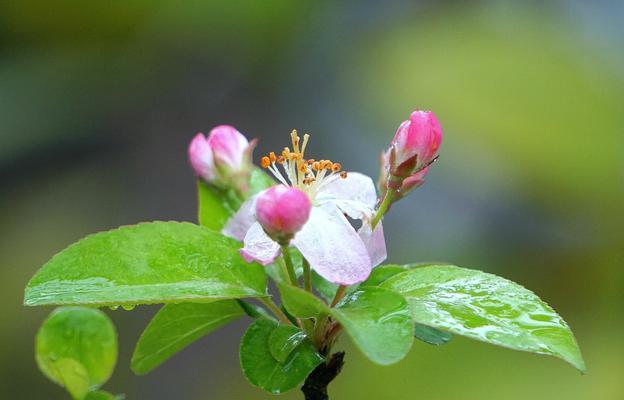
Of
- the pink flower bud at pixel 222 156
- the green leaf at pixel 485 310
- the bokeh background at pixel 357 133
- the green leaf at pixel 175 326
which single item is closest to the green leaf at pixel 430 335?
the green leaf at pixel 485 310

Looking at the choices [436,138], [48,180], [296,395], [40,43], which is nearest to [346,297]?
[436,138]

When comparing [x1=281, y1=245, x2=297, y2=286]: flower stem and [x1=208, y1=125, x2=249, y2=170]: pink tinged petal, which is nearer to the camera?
[x1=281, y1=245, x2=297, y2=286]: flower stem

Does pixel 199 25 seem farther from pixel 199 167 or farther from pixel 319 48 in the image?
pixel 199 167

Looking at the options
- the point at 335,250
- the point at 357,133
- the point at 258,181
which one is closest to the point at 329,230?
the point at 335,250

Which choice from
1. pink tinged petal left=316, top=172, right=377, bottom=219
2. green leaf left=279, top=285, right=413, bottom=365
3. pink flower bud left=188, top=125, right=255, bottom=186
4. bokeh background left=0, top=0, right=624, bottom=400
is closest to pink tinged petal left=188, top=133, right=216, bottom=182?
pink flower bud left=188, top=125, right=255, bottom=186

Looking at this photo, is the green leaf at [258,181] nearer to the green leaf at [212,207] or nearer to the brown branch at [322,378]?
the green leaf at [212,207]

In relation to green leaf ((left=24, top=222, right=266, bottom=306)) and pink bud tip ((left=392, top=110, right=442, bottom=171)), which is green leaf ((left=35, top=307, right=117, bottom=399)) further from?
pink bud tip ((left=392, top=110, right=442, bottom=171))

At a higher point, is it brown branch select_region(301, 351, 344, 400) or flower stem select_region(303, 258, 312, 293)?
flower stem select_region(303, 258, 312, 293)
